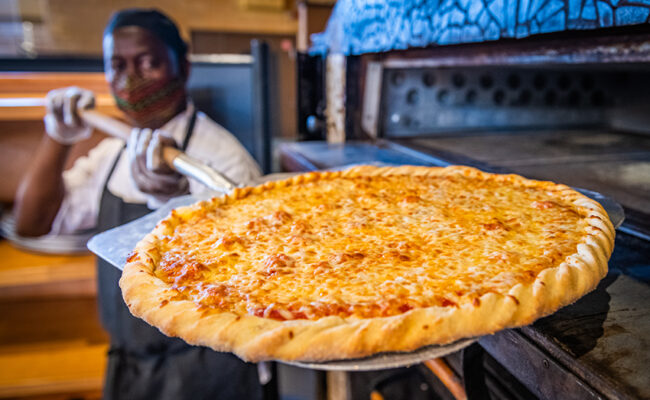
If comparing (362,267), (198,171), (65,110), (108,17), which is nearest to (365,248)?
(362,267)

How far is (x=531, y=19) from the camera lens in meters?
1.13

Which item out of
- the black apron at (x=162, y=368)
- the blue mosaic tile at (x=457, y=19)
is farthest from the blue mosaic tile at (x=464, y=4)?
the black apron at (x=162, y=368)

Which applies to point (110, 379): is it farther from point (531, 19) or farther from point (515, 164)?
point (531, 19)

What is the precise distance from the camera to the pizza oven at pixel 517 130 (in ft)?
2.47

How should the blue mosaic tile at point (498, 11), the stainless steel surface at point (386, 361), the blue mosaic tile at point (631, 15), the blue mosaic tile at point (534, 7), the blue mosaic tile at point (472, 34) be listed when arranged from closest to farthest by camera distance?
the stainless steel surface at point (386, 361) < the blue mosaic tile at point (631, 15) < the blue mosaic tile at point (534, 7) < the blue mosaic tile at point (498, 11) < the blue mosaic tile at point (472, 34)

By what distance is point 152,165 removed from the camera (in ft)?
5.89

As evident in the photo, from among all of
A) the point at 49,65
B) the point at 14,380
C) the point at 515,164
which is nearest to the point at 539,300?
the point at 515,164

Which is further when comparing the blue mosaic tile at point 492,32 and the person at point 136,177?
the person at point 136,177

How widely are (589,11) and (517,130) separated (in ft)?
6.28

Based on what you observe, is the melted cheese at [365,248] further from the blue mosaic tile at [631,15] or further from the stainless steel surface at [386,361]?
the blue mosaic tile at [631,15]

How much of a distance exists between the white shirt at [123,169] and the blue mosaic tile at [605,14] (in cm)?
181

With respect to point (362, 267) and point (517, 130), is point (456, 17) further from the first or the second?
point (517, 130)

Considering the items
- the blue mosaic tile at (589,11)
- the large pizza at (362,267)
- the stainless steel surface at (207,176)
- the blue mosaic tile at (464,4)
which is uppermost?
the blue mosaic tile at (464,4)

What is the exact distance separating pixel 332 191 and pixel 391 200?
199 mm
